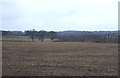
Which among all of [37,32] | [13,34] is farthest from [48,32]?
[13,34]

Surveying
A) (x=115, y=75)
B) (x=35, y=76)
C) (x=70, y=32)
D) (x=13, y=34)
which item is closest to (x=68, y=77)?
(x=35, y=76)

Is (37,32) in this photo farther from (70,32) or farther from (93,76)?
(93,76)

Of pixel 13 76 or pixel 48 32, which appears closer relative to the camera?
pixel 13 76

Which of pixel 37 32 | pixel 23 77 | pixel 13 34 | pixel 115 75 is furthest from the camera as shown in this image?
pixel 13 34

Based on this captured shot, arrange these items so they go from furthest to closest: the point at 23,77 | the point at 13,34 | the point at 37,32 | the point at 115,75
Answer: the point at 13,34 → the point at 37,32 → the point at 115,75 → the point at 23,77

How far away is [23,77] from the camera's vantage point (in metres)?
10.9

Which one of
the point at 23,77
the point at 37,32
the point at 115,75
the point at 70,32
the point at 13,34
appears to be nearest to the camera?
the point at 23,77

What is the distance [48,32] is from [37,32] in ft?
21.5

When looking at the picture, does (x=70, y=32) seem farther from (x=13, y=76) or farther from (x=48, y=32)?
(x=13, y=76)

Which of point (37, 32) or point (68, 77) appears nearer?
point (68, 77)

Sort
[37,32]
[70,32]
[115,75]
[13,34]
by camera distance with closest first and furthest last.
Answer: [115,75] → [37,32] → [13,34] → [70,32]

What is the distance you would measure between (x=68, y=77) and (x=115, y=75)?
79.2 inches

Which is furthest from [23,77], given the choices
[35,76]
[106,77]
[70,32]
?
[70,32]

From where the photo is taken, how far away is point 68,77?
11.1 m
